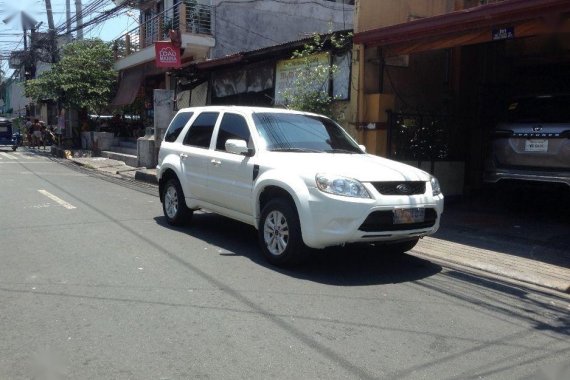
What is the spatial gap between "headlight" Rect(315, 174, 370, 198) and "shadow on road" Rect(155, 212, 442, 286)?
0.84 m

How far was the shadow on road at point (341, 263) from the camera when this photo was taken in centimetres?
609

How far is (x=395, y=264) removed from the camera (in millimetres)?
6770

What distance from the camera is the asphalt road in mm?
3871

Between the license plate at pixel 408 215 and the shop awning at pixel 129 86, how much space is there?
2080cm

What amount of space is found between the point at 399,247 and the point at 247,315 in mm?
2886

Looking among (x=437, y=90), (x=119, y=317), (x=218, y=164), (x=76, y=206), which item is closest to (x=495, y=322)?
(x=119, y=317)

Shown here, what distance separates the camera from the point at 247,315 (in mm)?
4805

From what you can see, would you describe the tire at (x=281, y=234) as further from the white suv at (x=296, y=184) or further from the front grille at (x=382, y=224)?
the front grille at (x=382, y=224)

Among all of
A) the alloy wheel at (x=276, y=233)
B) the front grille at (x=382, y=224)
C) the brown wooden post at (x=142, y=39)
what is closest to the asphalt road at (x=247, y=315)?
the alloy wheel at (x=276, y=233)

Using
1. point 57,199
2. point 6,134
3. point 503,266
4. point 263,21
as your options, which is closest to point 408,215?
point 503,266

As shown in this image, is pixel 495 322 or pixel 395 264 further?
pixel 395 264

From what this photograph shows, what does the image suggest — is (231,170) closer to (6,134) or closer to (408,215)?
(408,215)

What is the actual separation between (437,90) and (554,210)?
131 inches

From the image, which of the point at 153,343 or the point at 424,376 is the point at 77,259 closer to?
the point at 153,343
